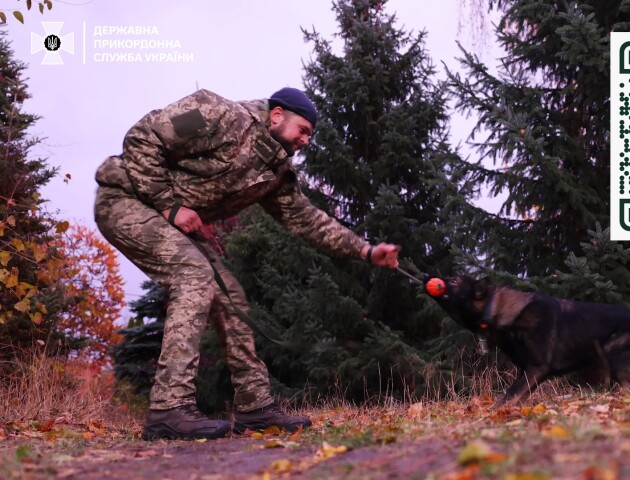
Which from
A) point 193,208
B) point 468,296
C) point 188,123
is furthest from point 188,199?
Result: point 468,296

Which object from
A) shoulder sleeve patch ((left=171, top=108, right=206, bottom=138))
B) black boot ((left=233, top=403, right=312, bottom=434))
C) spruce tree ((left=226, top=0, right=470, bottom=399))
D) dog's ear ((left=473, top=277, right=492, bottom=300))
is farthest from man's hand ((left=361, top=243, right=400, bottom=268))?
spruce tree ((left=226, top=0, right=470, bottom=399))

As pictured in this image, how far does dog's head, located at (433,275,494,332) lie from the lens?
5.95 m

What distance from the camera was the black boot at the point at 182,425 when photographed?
15.2 feet

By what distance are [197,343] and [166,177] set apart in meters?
1.11

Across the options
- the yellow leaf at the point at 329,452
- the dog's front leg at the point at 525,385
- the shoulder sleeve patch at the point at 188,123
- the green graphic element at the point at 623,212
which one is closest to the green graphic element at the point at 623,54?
the green graphic element at the point at 623,212

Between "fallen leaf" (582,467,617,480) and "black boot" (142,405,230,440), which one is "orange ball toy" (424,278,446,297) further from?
"fallen leaf" (582,467,617,480)

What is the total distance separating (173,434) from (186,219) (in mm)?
1372

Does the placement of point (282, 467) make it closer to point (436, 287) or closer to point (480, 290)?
point (436, 287)

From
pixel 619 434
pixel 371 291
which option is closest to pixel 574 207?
pixel 371 291

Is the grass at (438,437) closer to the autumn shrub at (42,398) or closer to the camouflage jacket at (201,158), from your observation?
the autumn shrub at (42,398)

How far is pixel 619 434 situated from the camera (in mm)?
2900

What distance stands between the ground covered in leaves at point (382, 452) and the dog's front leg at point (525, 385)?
0.48 meters

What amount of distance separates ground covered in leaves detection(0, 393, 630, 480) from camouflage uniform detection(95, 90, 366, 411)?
1.72 feet

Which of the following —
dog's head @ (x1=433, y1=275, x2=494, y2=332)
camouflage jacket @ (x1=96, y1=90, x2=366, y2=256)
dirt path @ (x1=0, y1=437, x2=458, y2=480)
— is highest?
camouflage jacket @ (x1=96, y1=90, x2=366, y2=256)
